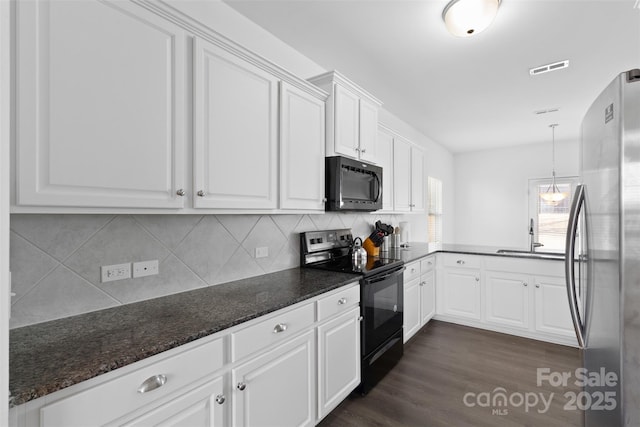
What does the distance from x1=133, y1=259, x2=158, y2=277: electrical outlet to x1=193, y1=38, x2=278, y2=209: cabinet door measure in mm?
427

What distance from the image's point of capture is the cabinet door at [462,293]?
11.6ft

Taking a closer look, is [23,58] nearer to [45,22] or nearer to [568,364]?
[45,22]

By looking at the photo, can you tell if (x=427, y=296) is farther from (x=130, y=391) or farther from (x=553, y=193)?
(x=553, y=193)

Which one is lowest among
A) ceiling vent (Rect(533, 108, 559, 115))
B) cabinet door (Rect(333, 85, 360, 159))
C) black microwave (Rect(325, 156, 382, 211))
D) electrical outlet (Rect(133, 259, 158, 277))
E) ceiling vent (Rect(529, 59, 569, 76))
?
electrical outlet (Rect(133, 259, 158, 277))

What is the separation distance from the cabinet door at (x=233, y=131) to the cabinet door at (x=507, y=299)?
2.81 m

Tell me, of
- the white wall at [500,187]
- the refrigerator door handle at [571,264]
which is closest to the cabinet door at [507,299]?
the refrigerator door handle at [571,264]

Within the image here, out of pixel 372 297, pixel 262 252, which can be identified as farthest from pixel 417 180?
pixel 262 252

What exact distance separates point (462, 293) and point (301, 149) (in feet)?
9.00

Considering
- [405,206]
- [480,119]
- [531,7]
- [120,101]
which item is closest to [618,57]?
[531,7]

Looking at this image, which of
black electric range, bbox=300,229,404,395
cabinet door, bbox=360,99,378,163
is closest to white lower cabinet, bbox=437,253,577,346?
black electric range, bbox=300,229,404,395

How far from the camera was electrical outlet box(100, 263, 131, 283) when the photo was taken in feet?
4.65

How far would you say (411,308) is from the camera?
308 centimetres

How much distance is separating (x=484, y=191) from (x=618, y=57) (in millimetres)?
4249

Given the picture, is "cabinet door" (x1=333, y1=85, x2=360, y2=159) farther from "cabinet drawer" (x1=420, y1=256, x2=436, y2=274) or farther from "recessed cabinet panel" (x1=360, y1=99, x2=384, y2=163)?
"cabinet drawer" (x1=420, y1=256, x2=436, y2=274)
